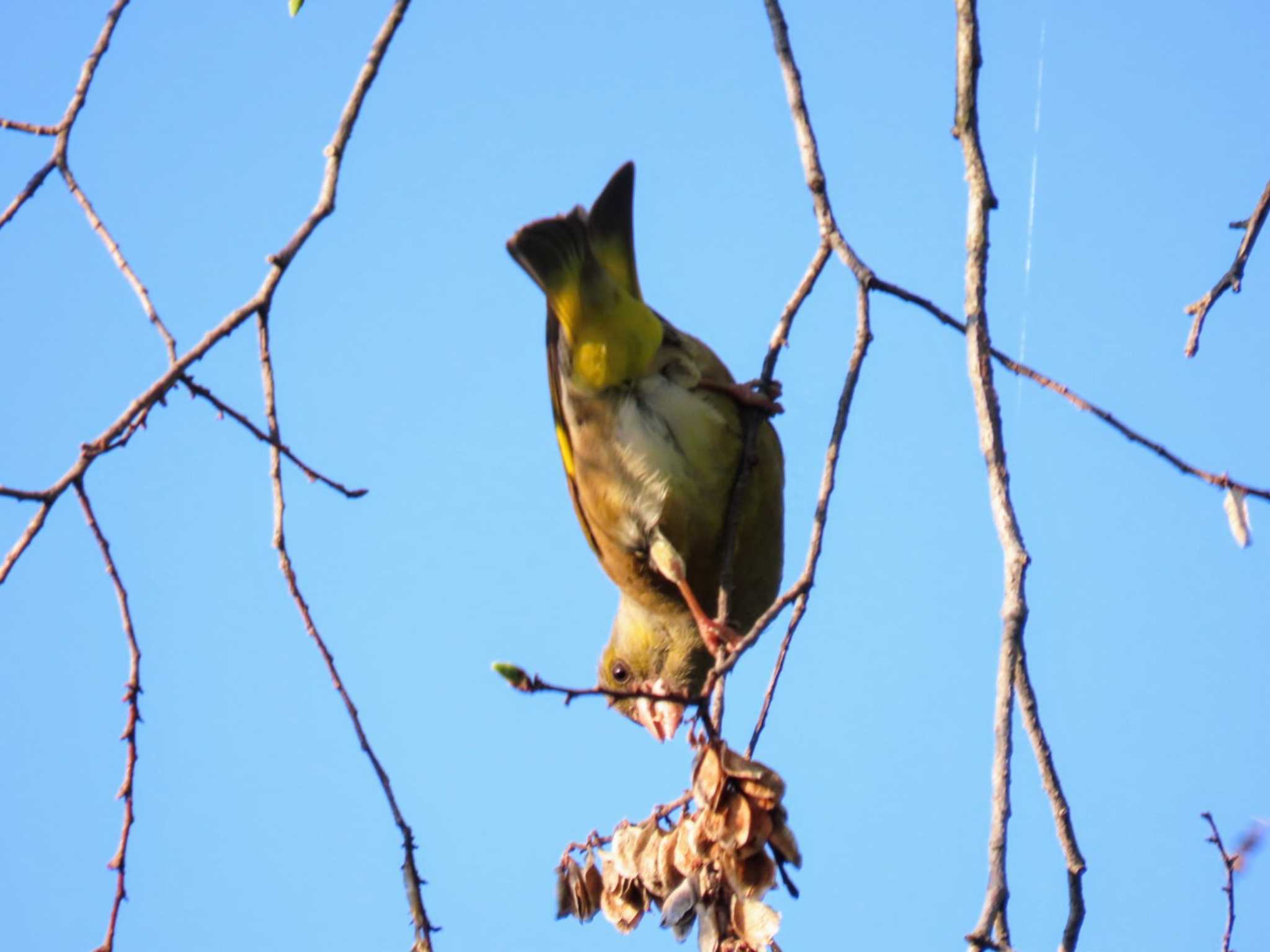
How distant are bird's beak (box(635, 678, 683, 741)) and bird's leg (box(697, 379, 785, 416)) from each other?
3.10 feet

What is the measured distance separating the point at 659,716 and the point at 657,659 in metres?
0.22

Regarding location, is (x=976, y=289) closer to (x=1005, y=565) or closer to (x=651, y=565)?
(x=1005, y=565)

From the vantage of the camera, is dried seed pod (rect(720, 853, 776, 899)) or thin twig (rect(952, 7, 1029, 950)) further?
dried seed pod (rect(720, 853, 776, 899))

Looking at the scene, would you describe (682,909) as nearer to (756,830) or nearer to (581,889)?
(756,830)

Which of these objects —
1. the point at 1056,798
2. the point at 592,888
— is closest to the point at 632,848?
the point at 592,888

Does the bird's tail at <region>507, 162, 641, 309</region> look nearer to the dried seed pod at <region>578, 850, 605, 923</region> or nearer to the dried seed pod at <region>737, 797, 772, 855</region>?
the dried seed pod at <region>578, 850, 605, 923</region>

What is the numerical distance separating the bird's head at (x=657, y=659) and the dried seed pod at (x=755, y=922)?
7.06 ft

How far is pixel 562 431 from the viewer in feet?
15.4

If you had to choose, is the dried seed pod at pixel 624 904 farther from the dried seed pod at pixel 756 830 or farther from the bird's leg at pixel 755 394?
the bird's leg at pixel 755 394

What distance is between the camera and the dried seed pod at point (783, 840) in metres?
2.48

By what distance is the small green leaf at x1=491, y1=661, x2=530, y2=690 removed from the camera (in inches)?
81.6

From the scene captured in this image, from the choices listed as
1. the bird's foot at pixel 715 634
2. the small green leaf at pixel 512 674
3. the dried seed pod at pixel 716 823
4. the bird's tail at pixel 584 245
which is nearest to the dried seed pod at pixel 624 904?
the dried seed pod at pixel 716 823

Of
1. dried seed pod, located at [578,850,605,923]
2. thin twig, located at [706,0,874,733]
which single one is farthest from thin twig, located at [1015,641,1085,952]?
dried seed pod, located at [578,850,605,923]

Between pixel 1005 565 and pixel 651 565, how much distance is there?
102 inches
